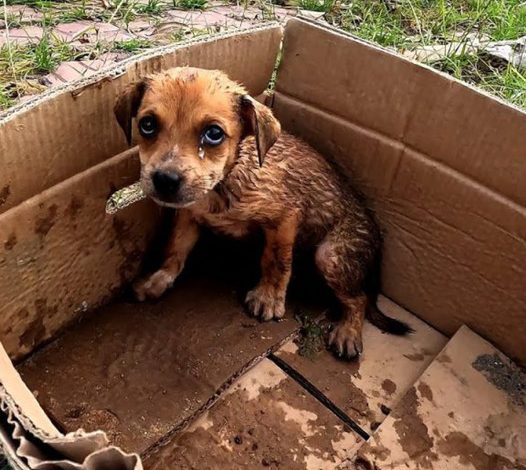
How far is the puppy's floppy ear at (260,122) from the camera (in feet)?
7.81

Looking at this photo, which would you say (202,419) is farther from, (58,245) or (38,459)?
(38,459)

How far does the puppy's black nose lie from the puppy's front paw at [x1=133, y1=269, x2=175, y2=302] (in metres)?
0.87

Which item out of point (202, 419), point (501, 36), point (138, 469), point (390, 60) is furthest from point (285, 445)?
point (501, 36)

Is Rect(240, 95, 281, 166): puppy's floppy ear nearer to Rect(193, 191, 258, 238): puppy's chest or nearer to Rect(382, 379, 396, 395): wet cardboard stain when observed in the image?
Rect(193, 191, 258, 238): puppy's chest

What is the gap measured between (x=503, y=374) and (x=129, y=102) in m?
1.97

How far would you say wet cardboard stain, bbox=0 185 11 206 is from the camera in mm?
2260

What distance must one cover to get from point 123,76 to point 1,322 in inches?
40.5

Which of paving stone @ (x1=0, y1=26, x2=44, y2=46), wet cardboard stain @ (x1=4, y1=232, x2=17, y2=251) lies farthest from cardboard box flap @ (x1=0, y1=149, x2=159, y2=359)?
paving stone @ (x1=0, y1=26, x2=44, y2=46)

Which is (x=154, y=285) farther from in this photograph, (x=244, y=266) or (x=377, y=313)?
(x=377, y=313)

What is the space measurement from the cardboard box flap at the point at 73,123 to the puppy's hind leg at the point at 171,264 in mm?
535

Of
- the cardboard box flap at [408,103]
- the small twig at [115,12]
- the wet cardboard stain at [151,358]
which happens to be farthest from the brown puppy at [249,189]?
the small twig at [115,12]

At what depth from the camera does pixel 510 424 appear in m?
2.77

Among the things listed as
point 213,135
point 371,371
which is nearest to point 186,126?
point 213,135

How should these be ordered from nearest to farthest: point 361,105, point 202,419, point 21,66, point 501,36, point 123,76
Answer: point 123,76 → point 202,419 → point 361,105 → point 21,66 → point 501,36
